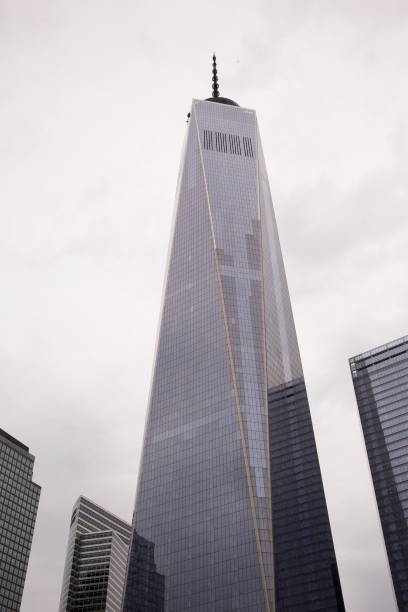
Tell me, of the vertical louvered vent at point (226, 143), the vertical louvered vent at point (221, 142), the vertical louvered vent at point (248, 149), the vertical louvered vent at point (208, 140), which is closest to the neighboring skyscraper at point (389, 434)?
the vertical louvered vent at point (248, 149)

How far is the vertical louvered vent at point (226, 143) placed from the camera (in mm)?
193000

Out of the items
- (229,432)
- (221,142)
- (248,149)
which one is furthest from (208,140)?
(229,432)

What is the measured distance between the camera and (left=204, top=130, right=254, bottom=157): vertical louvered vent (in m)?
193

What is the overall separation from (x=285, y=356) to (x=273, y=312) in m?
11.9

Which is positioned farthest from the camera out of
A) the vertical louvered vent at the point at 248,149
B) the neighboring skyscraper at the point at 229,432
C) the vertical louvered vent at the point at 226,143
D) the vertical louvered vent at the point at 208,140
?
the vertical louvered vent at the point at 248,149

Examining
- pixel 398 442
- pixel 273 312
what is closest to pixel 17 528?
pixel 273 312

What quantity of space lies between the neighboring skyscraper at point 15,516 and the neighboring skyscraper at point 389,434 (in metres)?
92.8

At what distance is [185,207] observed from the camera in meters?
180

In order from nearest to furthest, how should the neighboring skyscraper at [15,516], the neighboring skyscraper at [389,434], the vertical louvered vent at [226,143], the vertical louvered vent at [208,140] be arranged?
the neighboring skyscraper at [389,434] → the neighboring skyscraper at [15,516] → the vertical louvered vent at [208,140] → the vertical louvered vent at [226,143]

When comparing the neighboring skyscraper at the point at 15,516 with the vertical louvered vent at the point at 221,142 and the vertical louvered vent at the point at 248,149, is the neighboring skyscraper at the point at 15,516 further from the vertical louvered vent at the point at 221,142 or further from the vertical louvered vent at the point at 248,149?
the vertical louvered vent at the point at 248,149

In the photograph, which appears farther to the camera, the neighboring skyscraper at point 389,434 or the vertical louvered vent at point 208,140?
the vertical louvered vent at point 208,140

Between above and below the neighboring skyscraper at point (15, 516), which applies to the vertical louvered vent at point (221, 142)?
→ above

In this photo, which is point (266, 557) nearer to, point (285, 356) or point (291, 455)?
point (291, 455)

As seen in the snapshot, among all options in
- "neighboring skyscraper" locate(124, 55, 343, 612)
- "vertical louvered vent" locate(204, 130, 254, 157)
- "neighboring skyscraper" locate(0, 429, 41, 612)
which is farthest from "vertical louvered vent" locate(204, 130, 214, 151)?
"neighboring skyscraper" locate(0, 429, 41, 612)
